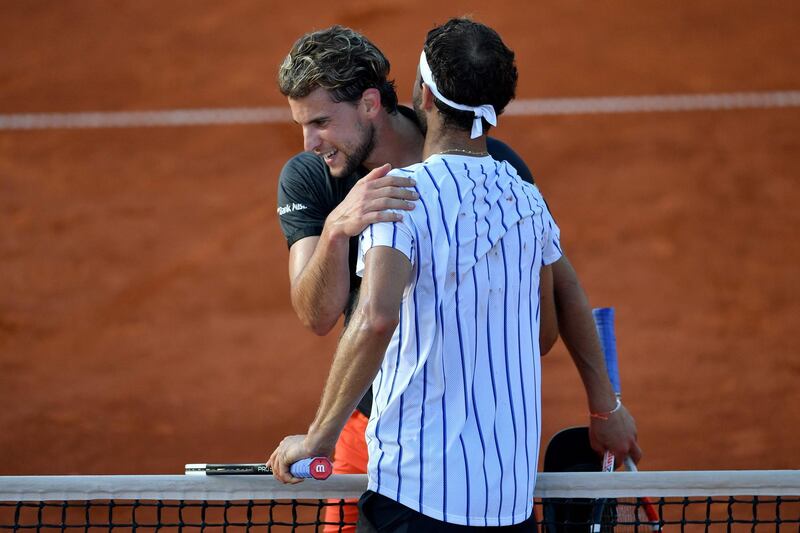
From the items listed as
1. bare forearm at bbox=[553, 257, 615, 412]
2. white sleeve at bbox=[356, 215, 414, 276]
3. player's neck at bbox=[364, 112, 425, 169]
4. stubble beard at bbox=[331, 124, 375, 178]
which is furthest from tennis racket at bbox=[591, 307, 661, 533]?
white sleeve at bbox=[356, 215, 414, 276]

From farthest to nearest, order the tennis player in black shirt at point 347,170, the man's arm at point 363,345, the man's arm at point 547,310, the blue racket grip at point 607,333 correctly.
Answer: the blue racket grip at point 607,333 < the tennis player in black shirt at point 347,170 < the man's arm at point 547,310 < the man's arm at point 363,345

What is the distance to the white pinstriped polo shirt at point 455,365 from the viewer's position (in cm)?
265

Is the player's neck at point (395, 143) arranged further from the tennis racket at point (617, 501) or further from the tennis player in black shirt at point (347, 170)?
the tennis racket at point (617, 501)

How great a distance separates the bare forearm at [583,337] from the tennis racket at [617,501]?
17cm

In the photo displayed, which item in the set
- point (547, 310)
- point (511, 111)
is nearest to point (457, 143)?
point (547, 310)

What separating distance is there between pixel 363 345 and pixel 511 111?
8.00 meters

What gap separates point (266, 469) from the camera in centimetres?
311

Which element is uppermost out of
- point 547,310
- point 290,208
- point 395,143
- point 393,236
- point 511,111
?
point 511,111

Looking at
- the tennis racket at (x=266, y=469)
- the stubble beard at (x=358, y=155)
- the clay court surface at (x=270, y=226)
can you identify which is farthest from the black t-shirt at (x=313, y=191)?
the clay court surface at (x=270, y=226)

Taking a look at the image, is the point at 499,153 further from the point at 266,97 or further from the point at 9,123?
the point at 9,123

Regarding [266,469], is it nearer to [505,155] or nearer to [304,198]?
[304,198]

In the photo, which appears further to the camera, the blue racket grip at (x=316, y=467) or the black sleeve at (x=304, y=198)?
the black sleeve at (x=304, y=198)

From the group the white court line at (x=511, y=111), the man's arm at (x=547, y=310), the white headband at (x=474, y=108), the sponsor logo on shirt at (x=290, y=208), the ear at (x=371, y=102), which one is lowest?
the man's arm at (x=547, y=310)

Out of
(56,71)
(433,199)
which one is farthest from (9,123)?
(433,199)
